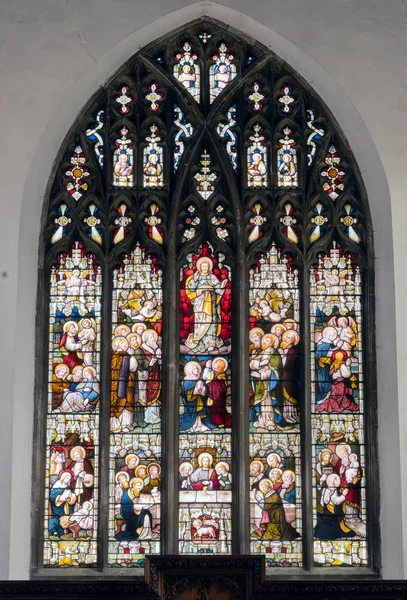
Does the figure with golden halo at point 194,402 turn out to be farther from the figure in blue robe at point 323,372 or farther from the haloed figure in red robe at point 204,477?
the figure in blue robe at point 323,372

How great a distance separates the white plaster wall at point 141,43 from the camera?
30.3ft

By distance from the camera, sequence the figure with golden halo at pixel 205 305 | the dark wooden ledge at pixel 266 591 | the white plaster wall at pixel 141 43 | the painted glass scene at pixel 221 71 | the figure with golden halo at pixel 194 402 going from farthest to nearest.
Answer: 1. the painted glass scene at pixel 221 71
2. the figure with golden halo at pixel 205 305
3. the figure with golden halo at pixel 194 402
4. the white plaster wall at pixel 141 43
5. the dark wooden ledge at pixel 266 591

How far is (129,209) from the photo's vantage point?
9.99 metres

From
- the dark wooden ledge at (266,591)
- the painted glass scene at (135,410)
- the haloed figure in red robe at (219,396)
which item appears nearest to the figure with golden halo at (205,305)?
the haloed figure in red robe at (219,396)

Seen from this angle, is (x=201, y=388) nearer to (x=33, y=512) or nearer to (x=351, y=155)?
(x=33, y=512)

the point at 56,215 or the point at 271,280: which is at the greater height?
the point at 56,215

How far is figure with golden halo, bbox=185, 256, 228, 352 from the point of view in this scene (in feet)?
31.9

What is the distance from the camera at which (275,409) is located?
378 inches

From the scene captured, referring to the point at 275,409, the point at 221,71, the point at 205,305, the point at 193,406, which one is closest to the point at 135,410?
the point at 193,406

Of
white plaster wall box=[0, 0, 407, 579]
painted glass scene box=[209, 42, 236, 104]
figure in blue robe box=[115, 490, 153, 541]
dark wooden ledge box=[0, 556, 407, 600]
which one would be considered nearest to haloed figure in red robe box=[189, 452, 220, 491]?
figure in blue robe box=[115, 490, 153, 541]

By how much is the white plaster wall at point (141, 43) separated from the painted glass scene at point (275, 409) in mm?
770

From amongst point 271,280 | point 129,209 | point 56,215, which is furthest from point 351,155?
point 56,215

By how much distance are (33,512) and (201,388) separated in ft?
5.97

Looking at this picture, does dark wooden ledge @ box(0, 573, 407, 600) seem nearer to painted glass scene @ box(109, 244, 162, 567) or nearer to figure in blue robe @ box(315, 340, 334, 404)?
painted glass scene @ box(109, 244, 162, 567)
